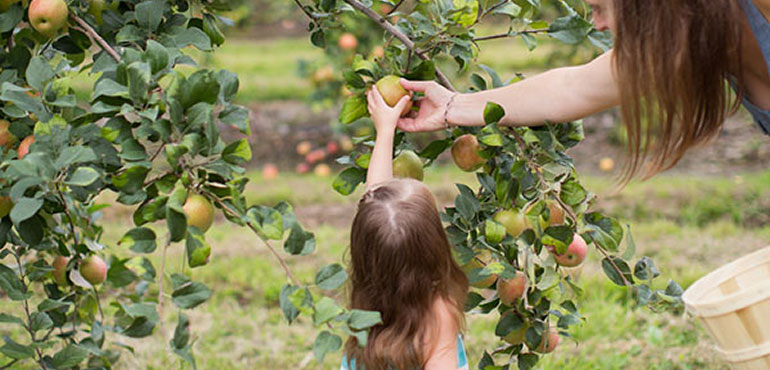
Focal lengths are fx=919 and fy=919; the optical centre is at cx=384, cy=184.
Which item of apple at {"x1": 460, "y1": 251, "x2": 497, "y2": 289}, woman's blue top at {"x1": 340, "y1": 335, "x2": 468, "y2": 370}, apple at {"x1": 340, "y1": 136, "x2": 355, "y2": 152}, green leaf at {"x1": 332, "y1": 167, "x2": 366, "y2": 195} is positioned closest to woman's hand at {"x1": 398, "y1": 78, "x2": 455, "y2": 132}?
green leaf at {"x1": 332, "y1": 167, "x2": 366, "y2": 195}

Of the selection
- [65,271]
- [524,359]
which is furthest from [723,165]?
[65,271]

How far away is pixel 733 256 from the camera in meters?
3.04

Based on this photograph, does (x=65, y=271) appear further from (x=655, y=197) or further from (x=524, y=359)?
(x=655, y=197)

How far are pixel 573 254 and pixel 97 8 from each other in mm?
812

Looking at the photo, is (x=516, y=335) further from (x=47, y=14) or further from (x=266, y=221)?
(x=47, y=14)

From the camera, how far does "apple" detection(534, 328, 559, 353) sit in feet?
4.66

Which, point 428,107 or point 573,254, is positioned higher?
point 428,107

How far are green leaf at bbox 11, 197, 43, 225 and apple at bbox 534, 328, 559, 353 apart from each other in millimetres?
773

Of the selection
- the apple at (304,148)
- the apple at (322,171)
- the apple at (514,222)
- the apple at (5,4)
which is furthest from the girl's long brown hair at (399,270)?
the apple at (304,148)

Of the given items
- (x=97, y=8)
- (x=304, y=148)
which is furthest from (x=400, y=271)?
(x=304, y=148)

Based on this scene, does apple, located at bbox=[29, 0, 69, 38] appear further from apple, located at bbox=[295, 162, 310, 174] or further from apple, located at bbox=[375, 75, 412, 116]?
apple, located at bbox=[295, 162, 310, 174]

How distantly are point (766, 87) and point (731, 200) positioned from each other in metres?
2.56

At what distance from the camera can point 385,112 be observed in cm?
138

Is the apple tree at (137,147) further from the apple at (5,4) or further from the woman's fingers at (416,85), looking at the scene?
the woman's fingers at (416,85)
